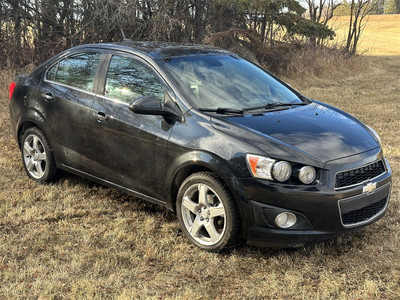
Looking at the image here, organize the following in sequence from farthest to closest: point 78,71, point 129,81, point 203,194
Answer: point 78,71
point 129,81
point 203,194

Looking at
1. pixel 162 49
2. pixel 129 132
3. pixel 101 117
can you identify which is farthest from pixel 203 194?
pixel 162 49

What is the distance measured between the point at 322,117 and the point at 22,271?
2.77 meters

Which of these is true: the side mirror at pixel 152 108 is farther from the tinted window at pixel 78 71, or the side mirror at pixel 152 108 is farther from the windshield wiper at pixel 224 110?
the tinted window at pixel 78 71

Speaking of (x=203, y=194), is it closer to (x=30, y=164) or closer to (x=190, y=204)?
(x=190, y=204)

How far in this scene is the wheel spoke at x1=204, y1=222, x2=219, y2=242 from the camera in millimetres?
3742

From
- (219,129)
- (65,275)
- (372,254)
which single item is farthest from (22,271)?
(372,254)

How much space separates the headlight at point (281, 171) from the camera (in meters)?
3.39

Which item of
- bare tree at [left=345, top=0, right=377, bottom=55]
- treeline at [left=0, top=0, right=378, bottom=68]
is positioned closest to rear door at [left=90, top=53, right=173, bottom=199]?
treeline at [left=0, top=0, right=378, bottom=68]

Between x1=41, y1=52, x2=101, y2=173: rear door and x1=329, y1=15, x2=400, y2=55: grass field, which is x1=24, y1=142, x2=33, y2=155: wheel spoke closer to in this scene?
x1=41, y1=52, x2=101, y2=173: rear door

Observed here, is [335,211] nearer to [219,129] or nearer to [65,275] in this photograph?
[219,129]

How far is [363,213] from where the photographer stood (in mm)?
3691

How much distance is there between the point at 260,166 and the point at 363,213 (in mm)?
950

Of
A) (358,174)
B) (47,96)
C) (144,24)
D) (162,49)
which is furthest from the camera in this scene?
(144,24)

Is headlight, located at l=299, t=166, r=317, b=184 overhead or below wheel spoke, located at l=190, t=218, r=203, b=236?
overhead
